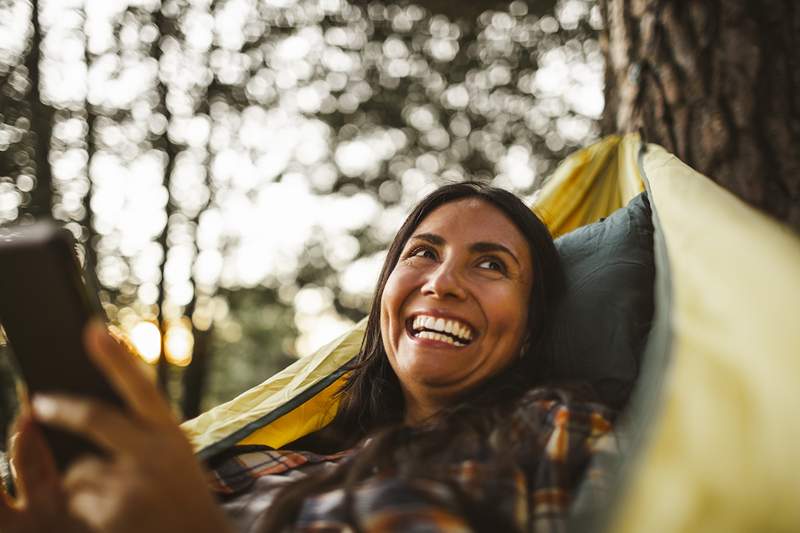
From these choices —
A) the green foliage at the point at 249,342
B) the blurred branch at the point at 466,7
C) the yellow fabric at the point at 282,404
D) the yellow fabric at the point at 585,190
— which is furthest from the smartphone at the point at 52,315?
the green foliage at the point at 249,342

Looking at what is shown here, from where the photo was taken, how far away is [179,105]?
5.77 meters

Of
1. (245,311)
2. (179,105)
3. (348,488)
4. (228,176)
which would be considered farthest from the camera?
(245,311)

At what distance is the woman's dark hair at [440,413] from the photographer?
37.3 inches

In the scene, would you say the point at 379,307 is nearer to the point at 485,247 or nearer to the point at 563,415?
the point at 485,247

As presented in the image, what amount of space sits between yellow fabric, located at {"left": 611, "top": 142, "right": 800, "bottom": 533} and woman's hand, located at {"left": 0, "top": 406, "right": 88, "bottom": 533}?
2.49 feet

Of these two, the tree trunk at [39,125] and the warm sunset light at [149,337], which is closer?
the tree trunk at [39,125]

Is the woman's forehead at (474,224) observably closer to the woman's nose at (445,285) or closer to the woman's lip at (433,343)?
the woman's nose at (445,285)

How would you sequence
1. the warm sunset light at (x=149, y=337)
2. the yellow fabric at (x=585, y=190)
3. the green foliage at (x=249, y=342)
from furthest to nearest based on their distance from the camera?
the green foliage at (x=249, y=342) < the warm sunset light at (x=149, y=337) < the yellow fabric at (x=585, y=190)

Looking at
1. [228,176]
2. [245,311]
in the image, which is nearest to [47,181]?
[228,176]

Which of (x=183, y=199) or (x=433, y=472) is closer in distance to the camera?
(x=433, y=472)

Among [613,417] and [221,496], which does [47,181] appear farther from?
[613,417]

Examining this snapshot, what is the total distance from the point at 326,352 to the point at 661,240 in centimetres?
91

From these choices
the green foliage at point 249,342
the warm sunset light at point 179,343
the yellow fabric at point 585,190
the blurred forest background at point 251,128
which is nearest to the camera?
the yellow fabric at point 585,190

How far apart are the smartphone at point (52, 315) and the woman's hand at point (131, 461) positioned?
2 cm
